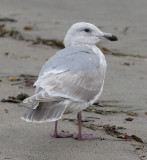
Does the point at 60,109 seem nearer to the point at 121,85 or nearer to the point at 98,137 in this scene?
the point at 98,137

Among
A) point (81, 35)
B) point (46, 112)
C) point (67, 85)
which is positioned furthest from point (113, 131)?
point (81, 35)

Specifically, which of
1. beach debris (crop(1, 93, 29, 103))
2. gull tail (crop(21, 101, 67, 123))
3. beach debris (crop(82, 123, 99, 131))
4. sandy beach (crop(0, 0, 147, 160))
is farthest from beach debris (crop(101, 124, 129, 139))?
beach debris (crop(1, 93, 29, 103))

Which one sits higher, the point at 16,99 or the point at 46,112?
the point at 46,112

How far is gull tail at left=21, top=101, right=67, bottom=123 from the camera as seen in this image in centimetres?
476

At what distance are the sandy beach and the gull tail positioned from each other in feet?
0.89

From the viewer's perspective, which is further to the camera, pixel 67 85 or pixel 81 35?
pixel 81 35

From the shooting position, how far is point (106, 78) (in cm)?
766

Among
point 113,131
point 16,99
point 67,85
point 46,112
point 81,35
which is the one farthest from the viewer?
point 16,99

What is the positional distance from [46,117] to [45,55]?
4.13 m

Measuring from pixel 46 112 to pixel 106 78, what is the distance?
292 centimetres

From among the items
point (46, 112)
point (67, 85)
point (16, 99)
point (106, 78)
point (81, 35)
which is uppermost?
point (81, 35)

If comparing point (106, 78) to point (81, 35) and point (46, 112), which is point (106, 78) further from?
point (46, 112)

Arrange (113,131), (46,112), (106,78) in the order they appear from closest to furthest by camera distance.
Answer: (46,112) < (113,131) < (106,78)

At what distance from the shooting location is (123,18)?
1176cm
